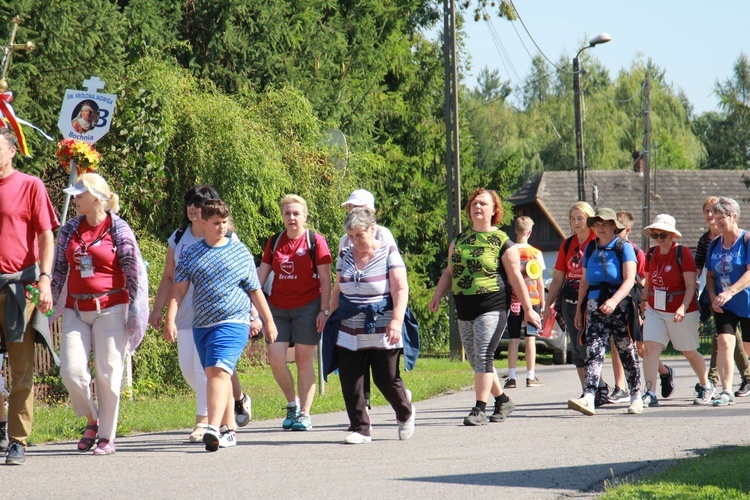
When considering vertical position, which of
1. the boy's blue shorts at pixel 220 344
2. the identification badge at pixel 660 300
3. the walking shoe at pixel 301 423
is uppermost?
the identification badge at pixel 660 300

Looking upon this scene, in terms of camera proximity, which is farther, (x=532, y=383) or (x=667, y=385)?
(x=532, y=383)

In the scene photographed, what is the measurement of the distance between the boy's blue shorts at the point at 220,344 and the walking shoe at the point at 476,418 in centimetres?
235

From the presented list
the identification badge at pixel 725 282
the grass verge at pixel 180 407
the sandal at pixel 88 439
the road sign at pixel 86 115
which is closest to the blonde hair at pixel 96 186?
the sandal at pixel 88 439

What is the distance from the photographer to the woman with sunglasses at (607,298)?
10584mm

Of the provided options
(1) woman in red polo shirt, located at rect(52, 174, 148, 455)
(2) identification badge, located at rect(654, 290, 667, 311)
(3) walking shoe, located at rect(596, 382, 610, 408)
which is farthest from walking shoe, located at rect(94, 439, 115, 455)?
(2) identification badge, located at rect(654, 290, 667, 311)

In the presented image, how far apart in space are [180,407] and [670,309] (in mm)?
5007

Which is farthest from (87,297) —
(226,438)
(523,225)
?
(523,225)

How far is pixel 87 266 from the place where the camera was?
8211mm

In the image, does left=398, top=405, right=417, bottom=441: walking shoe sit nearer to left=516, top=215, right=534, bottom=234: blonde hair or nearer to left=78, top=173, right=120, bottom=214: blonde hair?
left=78, top=173, right=120, bottom=214: blonde hair

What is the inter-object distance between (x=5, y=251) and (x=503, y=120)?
66.3m

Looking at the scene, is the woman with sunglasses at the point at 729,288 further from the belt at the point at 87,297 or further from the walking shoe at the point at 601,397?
the belt at the point at 87,297

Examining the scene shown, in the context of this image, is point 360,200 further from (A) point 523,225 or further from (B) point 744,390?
(A) point 523,225

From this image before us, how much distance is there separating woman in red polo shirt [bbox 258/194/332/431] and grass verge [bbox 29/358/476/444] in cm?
110

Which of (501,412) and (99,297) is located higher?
(99,297)
